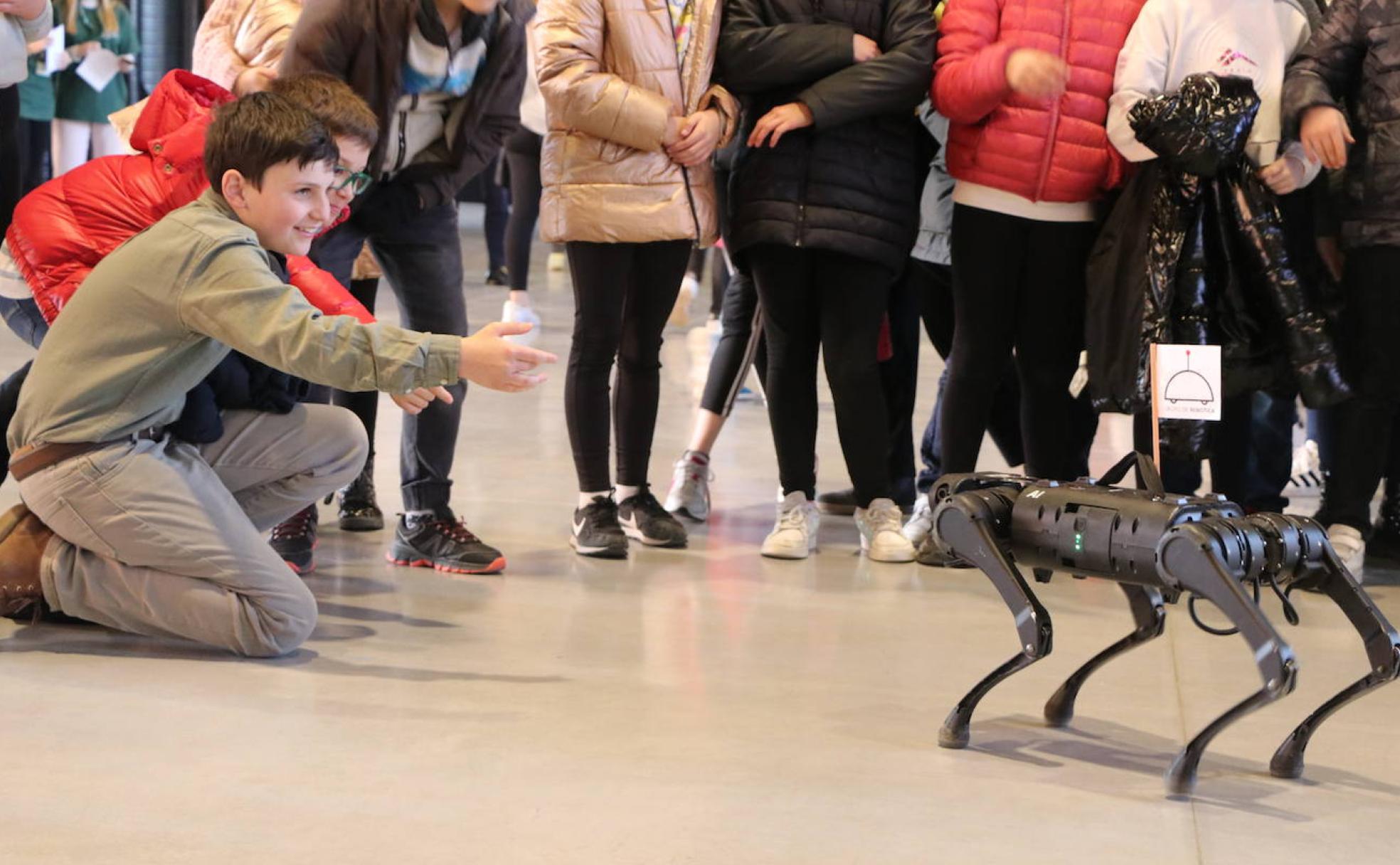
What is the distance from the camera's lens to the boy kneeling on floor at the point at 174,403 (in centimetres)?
256

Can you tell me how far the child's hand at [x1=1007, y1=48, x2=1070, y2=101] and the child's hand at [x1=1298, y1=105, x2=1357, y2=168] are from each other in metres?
0.50

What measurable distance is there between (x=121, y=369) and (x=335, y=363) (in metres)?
0.41

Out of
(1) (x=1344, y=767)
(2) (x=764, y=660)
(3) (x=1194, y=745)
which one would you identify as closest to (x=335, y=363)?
(2) (x=764, y=660)

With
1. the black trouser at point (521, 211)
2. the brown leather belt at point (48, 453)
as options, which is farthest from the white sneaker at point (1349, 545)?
the black trouser at point (521, 211)

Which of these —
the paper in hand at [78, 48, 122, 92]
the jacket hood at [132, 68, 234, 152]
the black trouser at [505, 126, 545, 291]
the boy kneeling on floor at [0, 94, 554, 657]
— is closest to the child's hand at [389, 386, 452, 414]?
the boy kneeling on floor at [0, 94, 554, 657]

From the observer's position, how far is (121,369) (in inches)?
104

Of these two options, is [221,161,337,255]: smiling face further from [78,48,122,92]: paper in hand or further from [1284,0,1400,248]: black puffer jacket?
[78,48,122,92]: paper in hand

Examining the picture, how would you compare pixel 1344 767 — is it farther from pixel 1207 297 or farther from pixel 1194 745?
pixel 1207 297

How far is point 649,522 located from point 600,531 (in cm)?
16

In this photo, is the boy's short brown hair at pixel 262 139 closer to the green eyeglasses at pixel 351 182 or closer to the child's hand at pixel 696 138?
the green eyeglasses at pixel 351 182

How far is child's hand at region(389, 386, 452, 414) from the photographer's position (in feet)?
8.46

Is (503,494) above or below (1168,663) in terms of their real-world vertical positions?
below

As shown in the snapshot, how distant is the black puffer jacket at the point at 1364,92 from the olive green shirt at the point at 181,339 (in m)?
1.93

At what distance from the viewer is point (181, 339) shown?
265 cm
